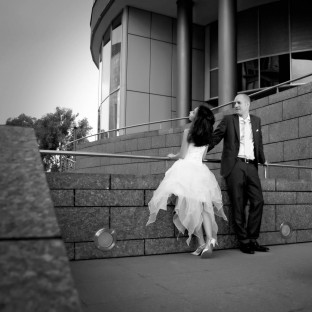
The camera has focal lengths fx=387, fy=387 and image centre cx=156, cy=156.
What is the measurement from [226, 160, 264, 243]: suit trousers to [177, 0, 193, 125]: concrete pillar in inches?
548

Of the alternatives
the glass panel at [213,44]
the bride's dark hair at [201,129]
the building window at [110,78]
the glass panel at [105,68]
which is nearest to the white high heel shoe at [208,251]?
the bride's dark hair at [201,129]

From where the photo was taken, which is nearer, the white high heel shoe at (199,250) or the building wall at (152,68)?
the white high heel shoe at (199,250)

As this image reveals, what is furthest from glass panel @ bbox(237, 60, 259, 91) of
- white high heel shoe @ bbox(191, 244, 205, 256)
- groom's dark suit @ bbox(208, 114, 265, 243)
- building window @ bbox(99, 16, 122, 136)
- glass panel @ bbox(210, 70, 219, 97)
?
white high heel shoe @ bbox(191, 244, 205, 256)

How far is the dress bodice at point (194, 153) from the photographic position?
5.10m

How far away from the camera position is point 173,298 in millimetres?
2900

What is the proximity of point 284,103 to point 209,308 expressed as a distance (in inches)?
302

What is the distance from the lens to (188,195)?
4.78 m

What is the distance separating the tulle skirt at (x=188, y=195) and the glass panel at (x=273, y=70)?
14680mm

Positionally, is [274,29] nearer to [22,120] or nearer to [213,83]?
[213,83]

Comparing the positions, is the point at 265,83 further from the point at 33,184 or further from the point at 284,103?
the point at 33,184

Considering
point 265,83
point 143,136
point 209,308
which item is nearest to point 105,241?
point 209,308

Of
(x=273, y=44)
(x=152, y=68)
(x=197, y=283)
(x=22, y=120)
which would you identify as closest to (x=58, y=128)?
(x=22, y=120)

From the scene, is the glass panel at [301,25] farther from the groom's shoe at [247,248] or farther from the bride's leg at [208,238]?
the bride's leg at [208,238]

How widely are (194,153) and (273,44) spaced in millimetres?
15595
